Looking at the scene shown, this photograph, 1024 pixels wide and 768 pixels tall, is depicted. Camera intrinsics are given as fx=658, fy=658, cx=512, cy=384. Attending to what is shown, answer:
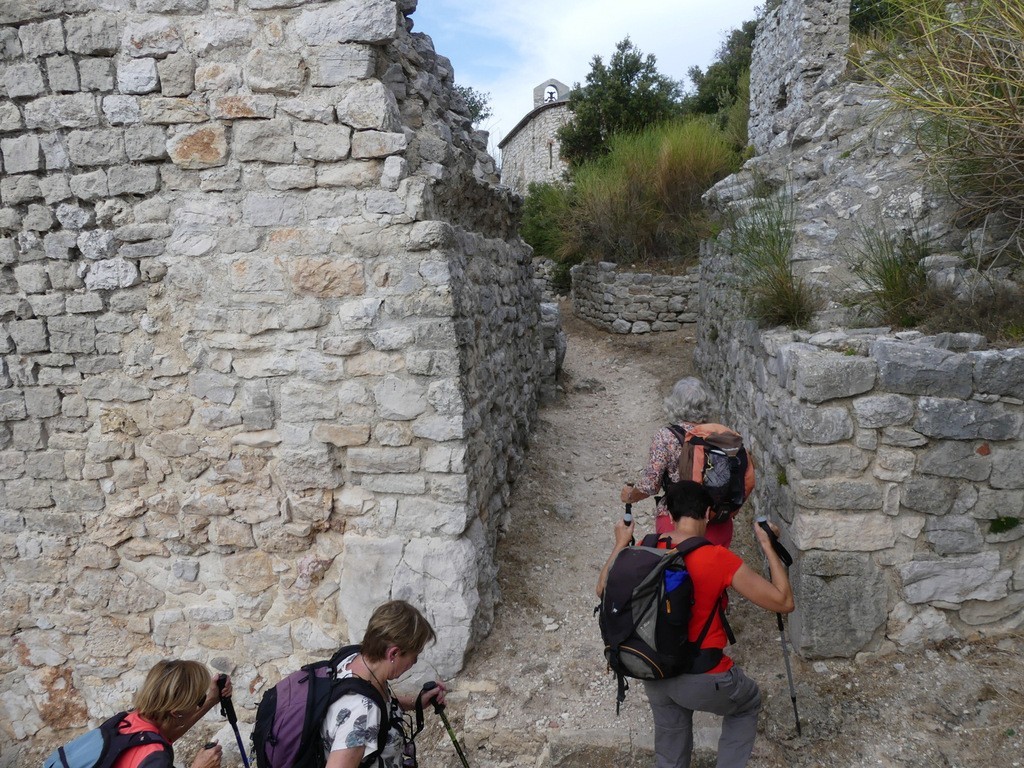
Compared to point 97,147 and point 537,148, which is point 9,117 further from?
point 537,148

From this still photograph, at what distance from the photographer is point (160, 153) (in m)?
3.24

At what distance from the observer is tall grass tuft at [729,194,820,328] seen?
4.18 metres

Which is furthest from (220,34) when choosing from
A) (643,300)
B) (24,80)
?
(643,300)

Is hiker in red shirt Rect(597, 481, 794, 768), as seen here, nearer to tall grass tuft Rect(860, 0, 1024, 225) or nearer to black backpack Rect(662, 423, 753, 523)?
black backpack Rect(662, 423, 753, 523)

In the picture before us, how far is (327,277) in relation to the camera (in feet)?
10.5

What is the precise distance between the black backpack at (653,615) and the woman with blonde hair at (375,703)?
657mm

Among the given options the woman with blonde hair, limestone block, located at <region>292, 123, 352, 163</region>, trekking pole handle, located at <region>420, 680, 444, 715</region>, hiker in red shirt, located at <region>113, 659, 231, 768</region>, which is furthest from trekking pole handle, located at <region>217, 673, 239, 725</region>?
limestone block, located at <region>292, 123, 352, 163</region>

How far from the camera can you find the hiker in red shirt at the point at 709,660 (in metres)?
2.25

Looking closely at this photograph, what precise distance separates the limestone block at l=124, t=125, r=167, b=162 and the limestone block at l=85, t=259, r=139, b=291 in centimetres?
53

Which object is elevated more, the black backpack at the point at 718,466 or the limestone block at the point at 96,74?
the limestone block at the point at 96,74

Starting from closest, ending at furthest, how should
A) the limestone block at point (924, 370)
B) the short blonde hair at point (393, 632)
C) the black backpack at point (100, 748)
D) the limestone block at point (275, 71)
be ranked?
the black backpack at point (100, 748), the short blonde hair at point (393, 632), the limestone block at point (924, 370), the limestone block at point (275, 71)

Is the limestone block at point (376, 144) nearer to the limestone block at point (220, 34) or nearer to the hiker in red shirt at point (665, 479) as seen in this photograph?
the limestone block at point (220, 34)

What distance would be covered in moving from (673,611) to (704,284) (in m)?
6.55

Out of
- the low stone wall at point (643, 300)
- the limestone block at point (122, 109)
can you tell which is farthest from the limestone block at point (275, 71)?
the low stone wall at point (643, 300)
